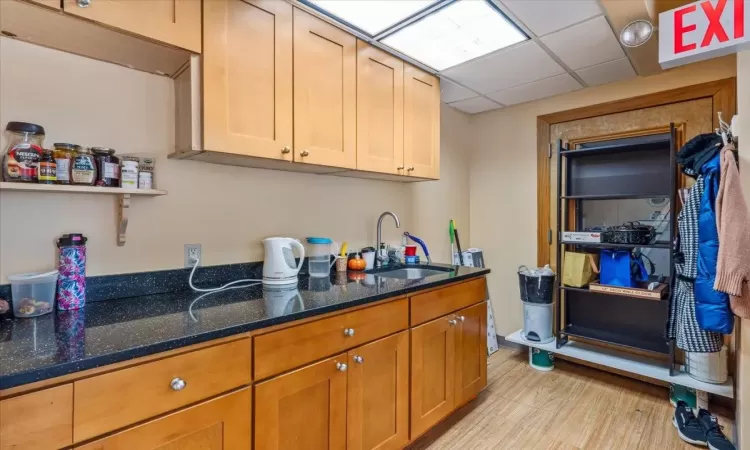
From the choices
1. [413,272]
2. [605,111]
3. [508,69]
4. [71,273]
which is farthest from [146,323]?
[605,111]

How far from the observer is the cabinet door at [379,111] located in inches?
80.9

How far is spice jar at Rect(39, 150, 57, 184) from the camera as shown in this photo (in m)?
1.29

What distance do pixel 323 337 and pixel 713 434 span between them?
221 centimetres

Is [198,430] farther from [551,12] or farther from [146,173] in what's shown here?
[551,12]

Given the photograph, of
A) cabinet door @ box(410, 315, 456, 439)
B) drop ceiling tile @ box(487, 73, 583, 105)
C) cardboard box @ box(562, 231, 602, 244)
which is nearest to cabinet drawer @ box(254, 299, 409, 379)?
cabinet door @ box(410, 315, 456, 439)

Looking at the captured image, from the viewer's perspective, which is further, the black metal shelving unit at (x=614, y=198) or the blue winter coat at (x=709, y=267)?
the black metal shelving unit at (x=614, y=198)

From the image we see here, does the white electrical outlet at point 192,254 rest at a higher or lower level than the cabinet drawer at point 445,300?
higher

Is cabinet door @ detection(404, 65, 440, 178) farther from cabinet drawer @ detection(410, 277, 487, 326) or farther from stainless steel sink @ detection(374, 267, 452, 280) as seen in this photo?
cabinet drawer @ detection(410, 277, 487, 326)

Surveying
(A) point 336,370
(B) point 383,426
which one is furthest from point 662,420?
(A) point 336,370

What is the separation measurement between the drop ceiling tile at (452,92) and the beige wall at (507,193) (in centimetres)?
59

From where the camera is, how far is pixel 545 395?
253 centimetres

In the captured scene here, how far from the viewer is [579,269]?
273 cm

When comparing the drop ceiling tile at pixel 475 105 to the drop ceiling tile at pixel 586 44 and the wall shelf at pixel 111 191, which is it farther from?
the wall shelf at pixel 111 191

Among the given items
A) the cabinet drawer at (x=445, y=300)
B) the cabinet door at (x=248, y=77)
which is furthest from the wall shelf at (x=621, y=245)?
the cabinet door at (x=248, y=77)
